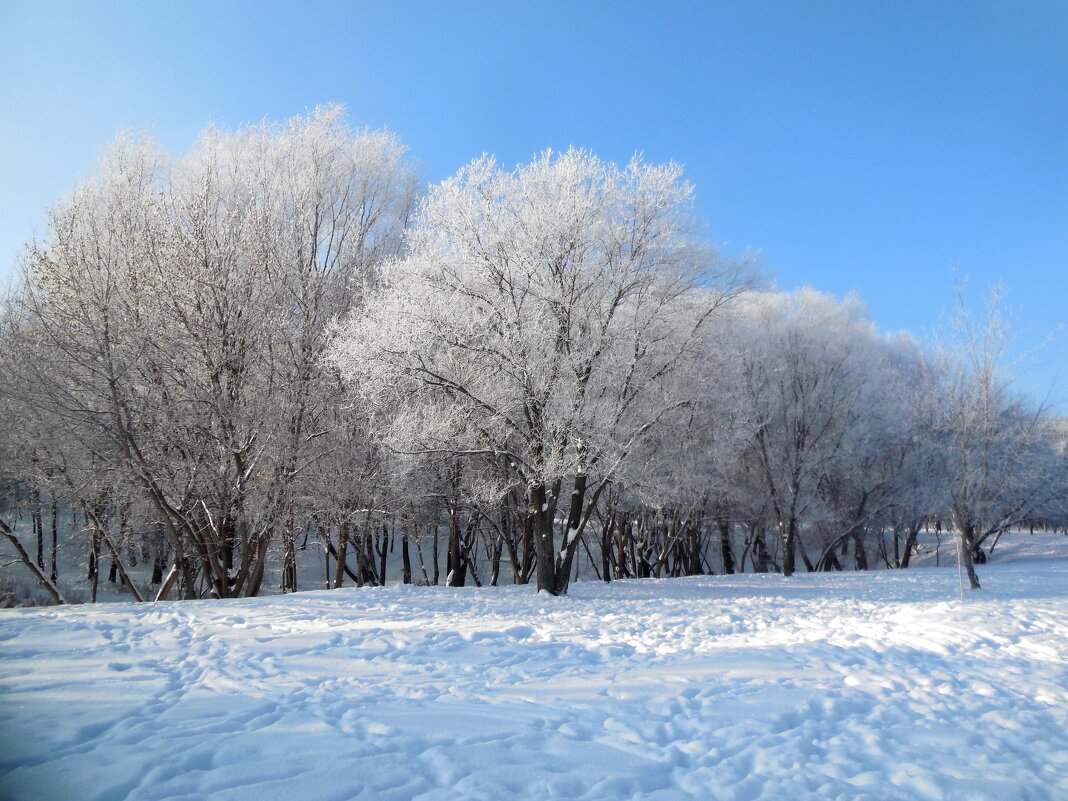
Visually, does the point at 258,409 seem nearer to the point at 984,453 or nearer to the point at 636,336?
the point at 636,336

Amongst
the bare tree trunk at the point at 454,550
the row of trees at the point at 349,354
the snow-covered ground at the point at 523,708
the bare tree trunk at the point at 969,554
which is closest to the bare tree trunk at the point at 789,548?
the row of trees at the point at 349,354

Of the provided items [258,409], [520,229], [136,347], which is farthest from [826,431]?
[136,347]

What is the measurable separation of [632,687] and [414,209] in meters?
17.6

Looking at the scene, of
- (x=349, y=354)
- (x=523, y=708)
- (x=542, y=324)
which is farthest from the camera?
(x=542, y=324)

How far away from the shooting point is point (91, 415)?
12328mm

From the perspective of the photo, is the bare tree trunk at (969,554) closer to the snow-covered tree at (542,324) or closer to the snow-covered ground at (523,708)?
the snow-covered ground at (523,708)

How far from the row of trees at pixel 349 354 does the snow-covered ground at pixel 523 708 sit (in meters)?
4.88

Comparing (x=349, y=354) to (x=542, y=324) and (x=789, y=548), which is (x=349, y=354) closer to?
(x=542, y=324)

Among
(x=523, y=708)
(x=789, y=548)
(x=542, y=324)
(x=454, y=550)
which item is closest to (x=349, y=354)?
(x=542, y=324)

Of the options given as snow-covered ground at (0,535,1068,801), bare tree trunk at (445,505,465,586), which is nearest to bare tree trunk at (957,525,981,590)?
snow-covered ground at (0,535,1068,801)

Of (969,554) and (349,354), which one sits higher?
(349,354)

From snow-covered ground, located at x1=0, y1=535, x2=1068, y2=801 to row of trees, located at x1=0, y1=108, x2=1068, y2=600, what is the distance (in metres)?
4.88

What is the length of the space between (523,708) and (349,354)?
848 centimetres

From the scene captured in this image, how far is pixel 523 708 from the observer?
4.71m
